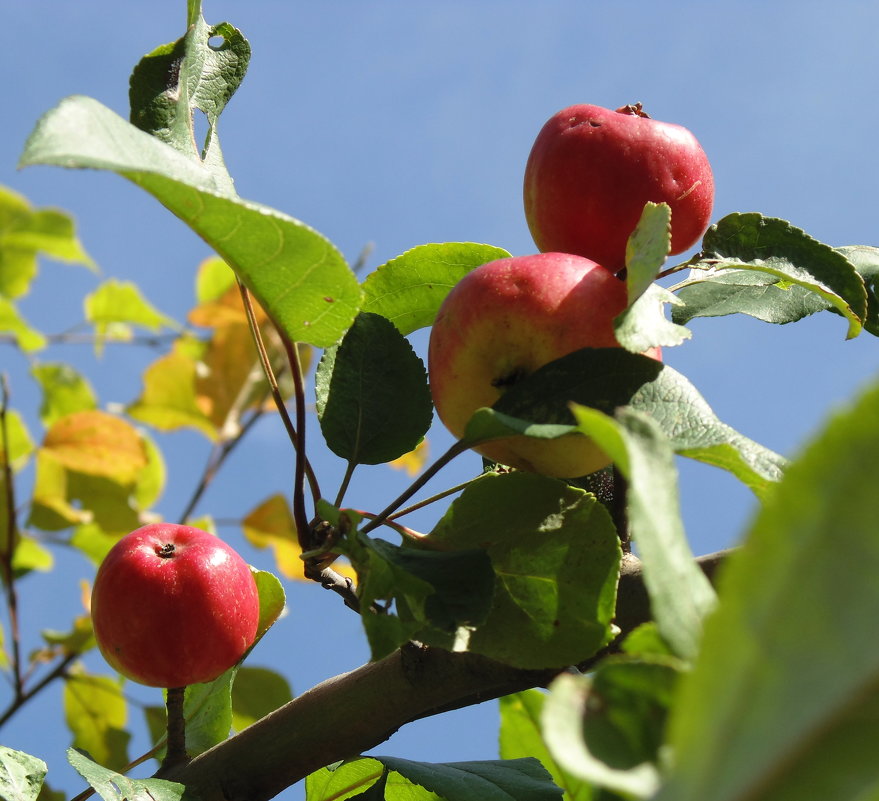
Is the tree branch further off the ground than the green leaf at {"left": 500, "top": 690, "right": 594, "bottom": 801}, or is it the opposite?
the tree branch

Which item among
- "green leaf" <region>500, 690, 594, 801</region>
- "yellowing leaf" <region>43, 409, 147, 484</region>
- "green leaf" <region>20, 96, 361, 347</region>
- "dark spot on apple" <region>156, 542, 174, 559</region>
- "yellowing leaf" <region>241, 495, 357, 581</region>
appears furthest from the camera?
"yellowing leaf" <region>241, 495, 357, 581</region>

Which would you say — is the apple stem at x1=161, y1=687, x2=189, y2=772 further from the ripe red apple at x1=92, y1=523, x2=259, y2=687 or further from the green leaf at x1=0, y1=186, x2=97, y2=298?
the green leaf at x1=0, y1=186, x2=97, y2=298

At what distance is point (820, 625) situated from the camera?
0.29 metres

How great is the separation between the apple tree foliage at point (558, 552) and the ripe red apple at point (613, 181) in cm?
5

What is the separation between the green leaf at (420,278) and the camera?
909 mm

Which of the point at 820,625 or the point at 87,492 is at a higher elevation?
the point at 820,625

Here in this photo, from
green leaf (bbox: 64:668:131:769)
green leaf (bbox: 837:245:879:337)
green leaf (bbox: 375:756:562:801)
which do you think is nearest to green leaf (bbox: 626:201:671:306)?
green leaf (bbox: 837:245:879:337)

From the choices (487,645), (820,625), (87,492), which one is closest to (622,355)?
(487,645)

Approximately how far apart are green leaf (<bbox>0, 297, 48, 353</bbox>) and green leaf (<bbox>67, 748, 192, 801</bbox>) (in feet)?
5.24

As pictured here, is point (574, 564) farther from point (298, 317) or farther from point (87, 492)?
point (87, 492)

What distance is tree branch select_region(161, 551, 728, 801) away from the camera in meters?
0.74

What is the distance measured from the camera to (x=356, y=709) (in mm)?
773

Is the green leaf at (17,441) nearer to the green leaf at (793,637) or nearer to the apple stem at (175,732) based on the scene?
the apple stem at (175,732)

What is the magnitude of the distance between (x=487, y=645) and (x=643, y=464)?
34cm
